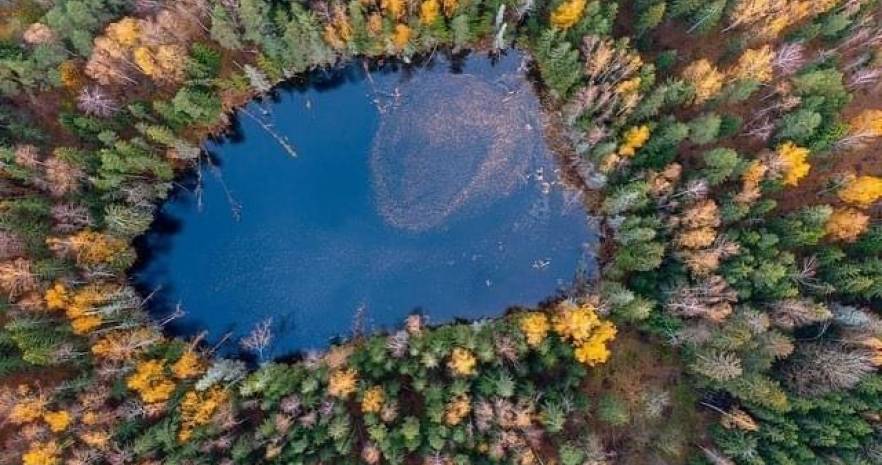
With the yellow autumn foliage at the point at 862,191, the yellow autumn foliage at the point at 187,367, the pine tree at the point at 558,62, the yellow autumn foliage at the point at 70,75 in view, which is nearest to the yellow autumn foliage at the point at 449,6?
the pine tree at the point at 558,62

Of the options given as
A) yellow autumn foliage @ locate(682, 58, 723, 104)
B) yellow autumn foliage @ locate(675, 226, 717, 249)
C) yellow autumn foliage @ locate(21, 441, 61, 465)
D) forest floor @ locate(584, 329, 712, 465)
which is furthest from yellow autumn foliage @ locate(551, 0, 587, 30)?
yellow autumn foliage @ locate(21, 441, 61, 465)

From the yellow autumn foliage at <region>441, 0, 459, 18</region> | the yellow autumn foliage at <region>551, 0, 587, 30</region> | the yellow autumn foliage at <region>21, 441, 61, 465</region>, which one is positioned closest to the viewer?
the yellow autumn foliage at <region>21, 441, 61, 465</region>

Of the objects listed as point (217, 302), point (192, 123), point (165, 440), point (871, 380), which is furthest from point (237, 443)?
point (871, 380)

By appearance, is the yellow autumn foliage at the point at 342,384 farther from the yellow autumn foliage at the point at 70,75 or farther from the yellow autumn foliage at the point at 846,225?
the yellow autumn foliage at the point at 846,225

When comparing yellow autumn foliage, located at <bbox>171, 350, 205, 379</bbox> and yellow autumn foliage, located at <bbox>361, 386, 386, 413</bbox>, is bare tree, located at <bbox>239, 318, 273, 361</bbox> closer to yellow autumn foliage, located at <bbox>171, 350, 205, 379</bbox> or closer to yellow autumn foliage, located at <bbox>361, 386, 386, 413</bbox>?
yellow autumn foliage, located at <bbox>171, 350, 205, 379</bbox>

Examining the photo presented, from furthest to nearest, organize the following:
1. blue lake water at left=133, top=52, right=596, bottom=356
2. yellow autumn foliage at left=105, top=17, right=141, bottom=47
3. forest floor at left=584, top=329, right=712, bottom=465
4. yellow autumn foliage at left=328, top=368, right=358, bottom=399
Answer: blue lake water at left=133, top=52, right=596, bottom=356 < forest floor at left=584, top=329, right=712, bottom=465 < yellow autumn foliage at left=328, top=368, right=358, bottom=399 < yellow autumn foliage at left=105, top=17, right=141, bottom=47

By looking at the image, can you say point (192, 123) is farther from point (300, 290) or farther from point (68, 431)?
point (68, 431)

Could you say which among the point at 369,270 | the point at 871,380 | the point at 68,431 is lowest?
the point at 871,380
